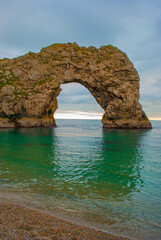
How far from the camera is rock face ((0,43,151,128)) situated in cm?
6819

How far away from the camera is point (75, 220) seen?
22.5 ft

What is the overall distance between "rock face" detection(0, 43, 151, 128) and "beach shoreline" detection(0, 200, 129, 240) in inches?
2501

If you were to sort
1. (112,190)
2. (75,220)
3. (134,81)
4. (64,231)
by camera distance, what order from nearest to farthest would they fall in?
(64,231)
(75,220)
(112,190)
(134,81)

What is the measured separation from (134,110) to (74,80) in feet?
99.6

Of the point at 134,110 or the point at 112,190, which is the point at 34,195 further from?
the point at 134,110

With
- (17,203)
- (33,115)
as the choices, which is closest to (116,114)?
(33,115)

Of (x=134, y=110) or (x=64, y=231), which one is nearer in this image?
(x=64, y=231)

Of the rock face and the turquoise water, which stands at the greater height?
the rock face

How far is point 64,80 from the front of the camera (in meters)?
71.6

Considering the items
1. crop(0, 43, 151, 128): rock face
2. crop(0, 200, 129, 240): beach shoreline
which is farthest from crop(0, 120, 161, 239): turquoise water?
crop(0, 43, 151, 128): rock face

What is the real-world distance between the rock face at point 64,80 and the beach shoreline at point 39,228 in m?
63.5

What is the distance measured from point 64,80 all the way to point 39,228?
69517 mm

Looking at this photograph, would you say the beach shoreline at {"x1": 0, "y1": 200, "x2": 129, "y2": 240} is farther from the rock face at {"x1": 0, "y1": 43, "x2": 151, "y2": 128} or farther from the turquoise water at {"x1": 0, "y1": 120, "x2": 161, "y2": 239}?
the rock face at {"x1": 0, "y1": 43, "x2": 151, "y2": 128}

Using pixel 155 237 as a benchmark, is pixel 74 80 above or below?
above
